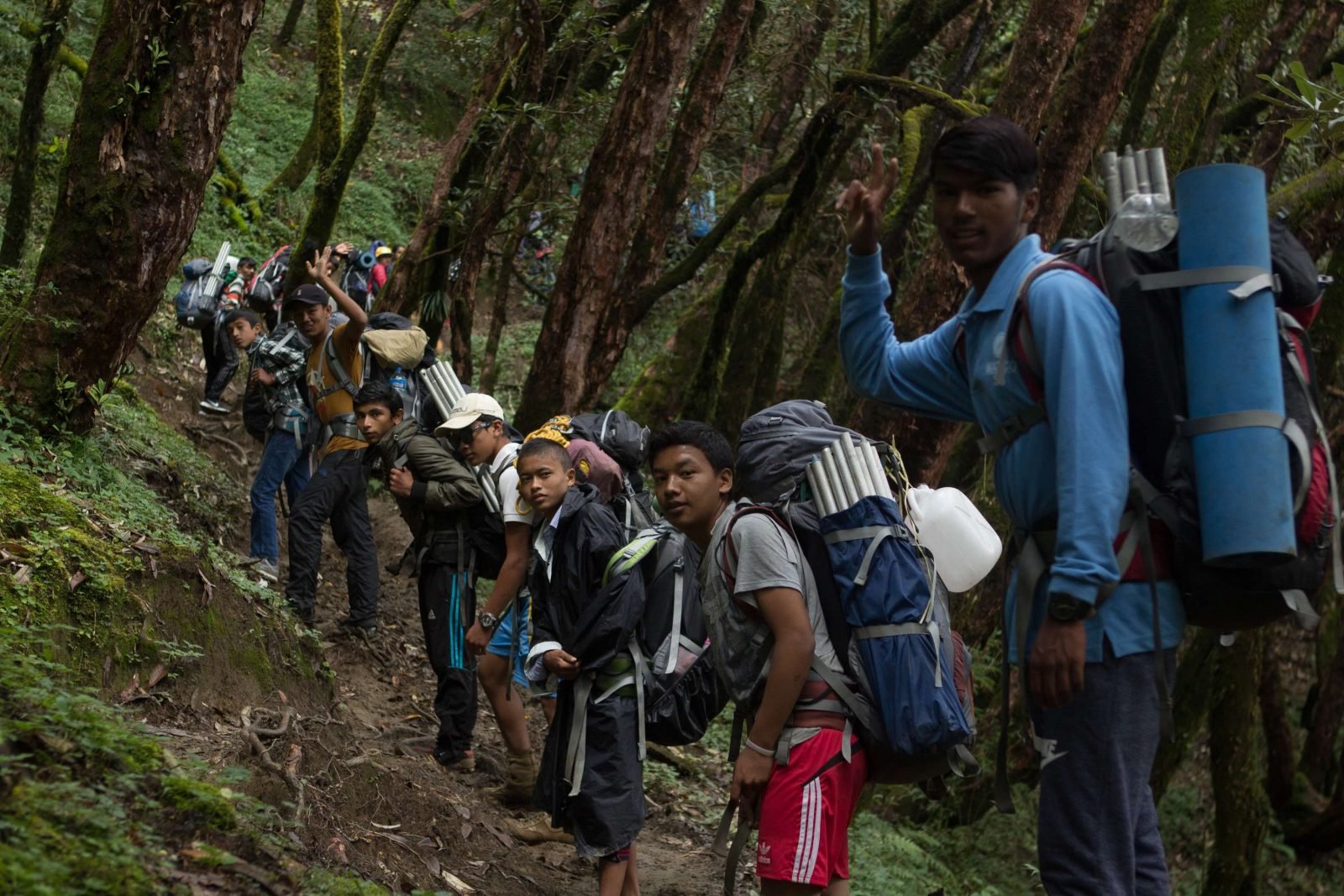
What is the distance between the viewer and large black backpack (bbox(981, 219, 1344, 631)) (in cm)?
285

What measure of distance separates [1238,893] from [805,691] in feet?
20.8

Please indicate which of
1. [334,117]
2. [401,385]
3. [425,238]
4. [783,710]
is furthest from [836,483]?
[334,117]

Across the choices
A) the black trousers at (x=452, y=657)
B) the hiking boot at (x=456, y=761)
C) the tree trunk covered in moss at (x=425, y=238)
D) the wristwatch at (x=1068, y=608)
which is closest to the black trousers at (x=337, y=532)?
the black trousers at (x=452, y=657)

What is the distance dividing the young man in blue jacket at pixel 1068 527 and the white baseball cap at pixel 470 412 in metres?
4.10

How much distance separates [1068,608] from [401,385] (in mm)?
5691

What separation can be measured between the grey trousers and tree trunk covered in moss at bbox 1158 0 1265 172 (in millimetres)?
6556

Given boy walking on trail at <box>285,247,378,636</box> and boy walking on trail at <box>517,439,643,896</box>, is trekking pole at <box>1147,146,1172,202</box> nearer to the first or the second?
boy walking on trail at <box>517,439,643,896</box>

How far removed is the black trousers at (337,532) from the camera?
8.12 m

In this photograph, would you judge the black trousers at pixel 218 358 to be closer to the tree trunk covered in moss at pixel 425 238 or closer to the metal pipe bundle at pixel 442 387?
the tree trunk covered in moss at pixel 425 238

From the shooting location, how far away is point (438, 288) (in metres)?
10.9

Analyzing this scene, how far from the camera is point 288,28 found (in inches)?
1070

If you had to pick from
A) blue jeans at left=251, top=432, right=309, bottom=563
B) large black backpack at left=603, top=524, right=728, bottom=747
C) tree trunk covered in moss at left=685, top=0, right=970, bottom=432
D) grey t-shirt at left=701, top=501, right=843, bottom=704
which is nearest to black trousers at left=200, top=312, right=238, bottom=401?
blue jeans at left=251, top=432, right=309, bottom=563

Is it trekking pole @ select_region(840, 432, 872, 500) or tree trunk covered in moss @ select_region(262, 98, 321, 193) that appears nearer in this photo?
trekking pole @ select_region(840, 432, 872, 500)

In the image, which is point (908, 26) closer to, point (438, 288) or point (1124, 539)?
point (438, 288)
